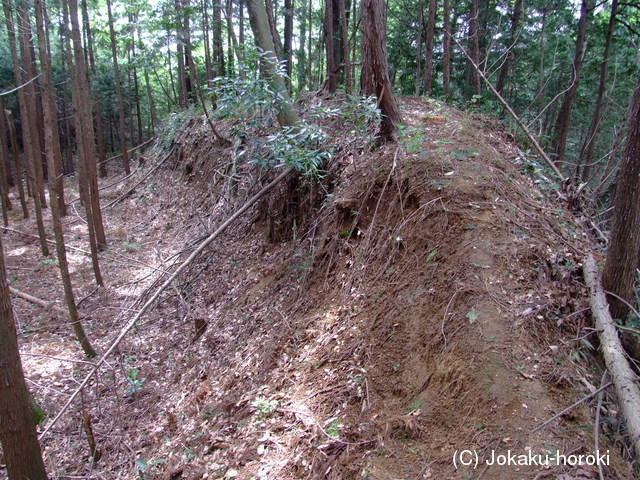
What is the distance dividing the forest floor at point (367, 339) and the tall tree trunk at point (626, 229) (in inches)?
11.6

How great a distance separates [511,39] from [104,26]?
62.1 feet

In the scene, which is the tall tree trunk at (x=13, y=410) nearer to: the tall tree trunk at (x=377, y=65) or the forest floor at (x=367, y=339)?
the forest floor at (x=367, y=339)

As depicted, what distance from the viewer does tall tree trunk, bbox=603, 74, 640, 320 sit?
3252 millimetres

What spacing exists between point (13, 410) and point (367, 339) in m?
3.18

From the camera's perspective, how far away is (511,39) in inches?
532

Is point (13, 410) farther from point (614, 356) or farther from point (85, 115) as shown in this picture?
point (85, 115)

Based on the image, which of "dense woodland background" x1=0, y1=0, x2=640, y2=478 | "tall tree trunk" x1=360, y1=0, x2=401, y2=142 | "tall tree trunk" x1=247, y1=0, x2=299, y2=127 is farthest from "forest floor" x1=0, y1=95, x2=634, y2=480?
"tall tree trunk" x1=247, y1=0, x2=299, y2=127

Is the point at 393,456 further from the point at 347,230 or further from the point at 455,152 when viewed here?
the point at 455,152

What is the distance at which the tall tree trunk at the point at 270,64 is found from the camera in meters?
6.77

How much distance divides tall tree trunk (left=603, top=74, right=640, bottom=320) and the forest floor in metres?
0.29

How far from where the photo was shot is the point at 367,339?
13.6 feet

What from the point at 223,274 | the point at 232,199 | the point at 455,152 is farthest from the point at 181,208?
the point at 455,152

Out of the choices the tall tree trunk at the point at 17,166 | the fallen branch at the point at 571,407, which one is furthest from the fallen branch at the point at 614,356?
the tall tree trunk at the point at 17,166

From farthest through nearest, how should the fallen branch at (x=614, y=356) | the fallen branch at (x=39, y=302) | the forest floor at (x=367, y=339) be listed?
the fallen branch at (x=39, y=302)
the forest floor at (x=367, y=339)
the fallen branch at (x=614, y=356)
